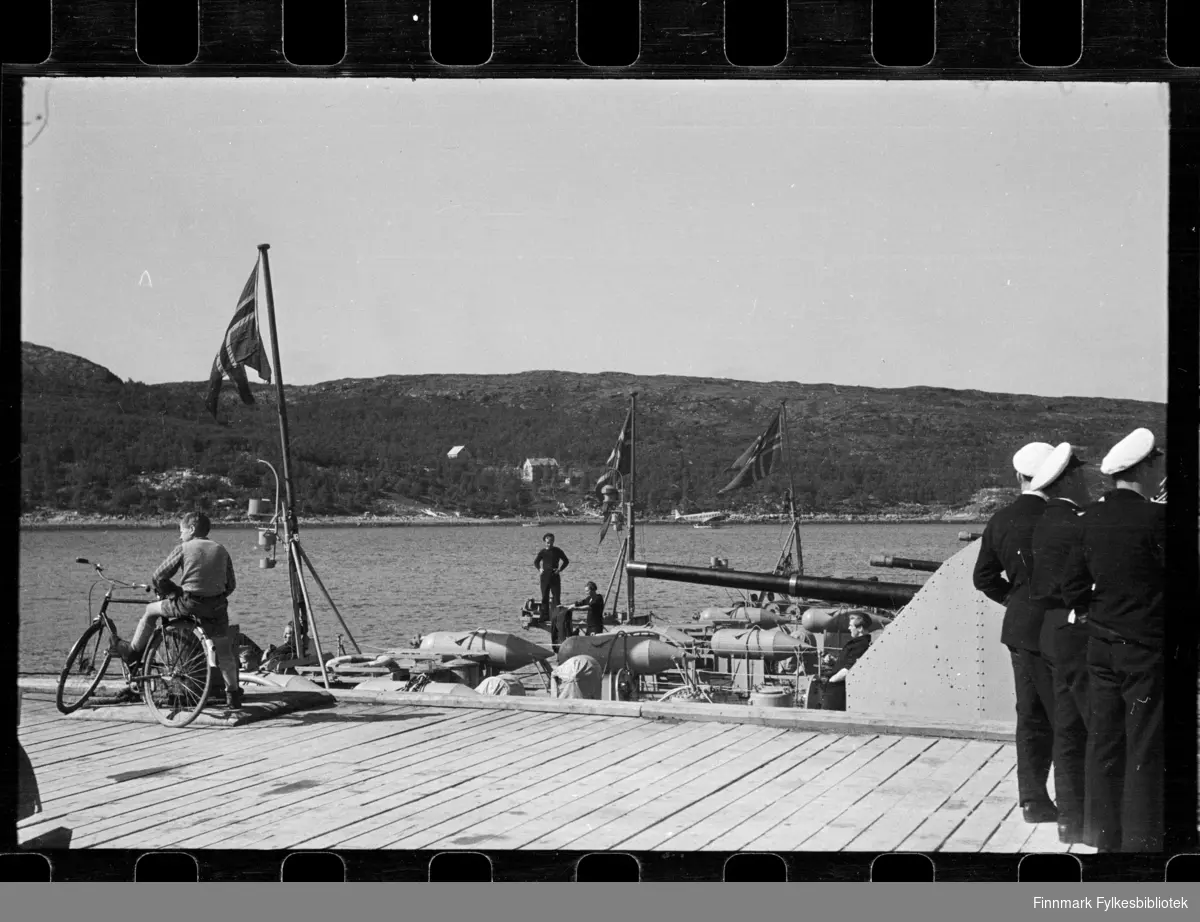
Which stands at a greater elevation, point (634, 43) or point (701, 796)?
point (634, 43)

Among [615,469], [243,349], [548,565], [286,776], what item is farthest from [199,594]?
[615,469]

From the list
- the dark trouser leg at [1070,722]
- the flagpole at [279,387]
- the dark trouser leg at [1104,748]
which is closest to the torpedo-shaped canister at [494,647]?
the flagpole at [279,387]

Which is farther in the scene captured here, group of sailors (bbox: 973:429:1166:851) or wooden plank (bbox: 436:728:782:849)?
wooden plank (bbox: 436:728:782:849)

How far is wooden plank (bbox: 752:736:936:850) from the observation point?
5.55m

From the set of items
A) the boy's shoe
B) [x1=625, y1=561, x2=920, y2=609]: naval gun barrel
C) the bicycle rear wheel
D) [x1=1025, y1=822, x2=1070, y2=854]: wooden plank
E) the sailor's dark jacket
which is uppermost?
the sailor's dark jacket

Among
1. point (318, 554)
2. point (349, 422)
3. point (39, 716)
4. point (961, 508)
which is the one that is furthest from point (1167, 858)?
point (318, 554)

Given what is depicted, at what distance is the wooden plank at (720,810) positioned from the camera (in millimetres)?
5523

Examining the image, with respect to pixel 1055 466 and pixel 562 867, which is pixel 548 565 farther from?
pixel 562 867

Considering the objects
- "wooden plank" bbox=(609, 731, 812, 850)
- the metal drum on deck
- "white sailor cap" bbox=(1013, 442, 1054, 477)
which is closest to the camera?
"wooden plank" bbox=(609, 731, 812, 850)

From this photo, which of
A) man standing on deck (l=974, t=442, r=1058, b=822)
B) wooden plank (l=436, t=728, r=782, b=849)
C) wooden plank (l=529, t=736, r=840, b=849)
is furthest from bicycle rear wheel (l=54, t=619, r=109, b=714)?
man standing on deck (l=974, t=442, r=1058, b=822)

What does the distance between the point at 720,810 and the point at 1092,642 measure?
1771mm

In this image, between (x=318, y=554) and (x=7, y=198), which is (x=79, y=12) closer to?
(x=7, y=198)

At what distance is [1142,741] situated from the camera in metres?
5.26

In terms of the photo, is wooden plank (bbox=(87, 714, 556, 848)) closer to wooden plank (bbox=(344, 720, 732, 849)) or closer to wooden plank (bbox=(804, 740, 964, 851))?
wooden plank (bbox=(344, 720, 732, 849))
